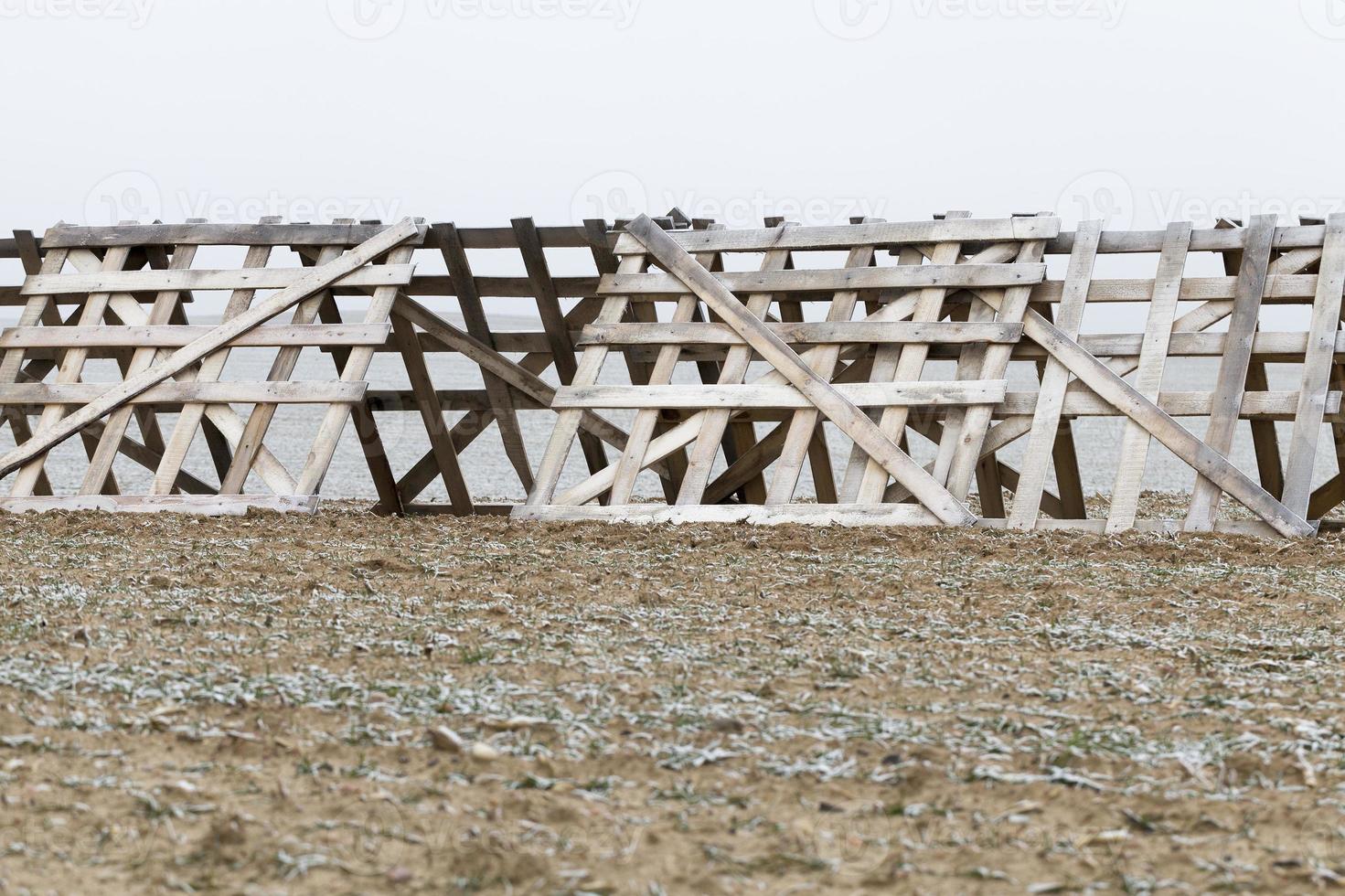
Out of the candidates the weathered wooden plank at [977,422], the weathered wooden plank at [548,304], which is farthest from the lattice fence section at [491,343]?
the weathered wooden plank at [977,422]

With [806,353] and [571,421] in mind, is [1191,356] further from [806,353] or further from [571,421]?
[571,421]

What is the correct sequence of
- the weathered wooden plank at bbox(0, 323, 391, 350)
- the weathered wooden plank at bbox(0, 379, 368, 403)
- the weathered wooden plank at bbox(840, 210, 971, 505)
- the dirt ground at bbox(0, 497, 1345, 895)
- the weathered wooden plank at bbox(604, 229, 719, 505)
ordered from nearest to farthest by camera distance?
the dirt ground at bbox(0, 497, 1345, 895) < the weathered wooden plank at bbox(840, 210, 971, 505) < the weathered wooden plank at bbox(604, 229, 719, 505) < the weathered wooden plank at bbox(0, 379, 368, 403) < the weathered wooden plank at bbox(0, 323, 391, 350)

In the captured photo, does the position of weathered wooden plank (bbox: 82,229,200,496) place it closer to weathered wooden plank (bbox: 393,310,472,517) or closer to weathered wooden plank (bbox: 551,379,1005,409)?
weathered wooden plank (bbox: 393,310,472,517)

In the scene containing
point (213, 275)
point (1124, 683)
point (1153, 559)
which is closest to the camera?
point (1124, 683)

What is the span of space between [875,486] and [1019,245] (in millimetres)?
2155

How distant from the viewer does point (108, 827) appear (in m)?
3.46

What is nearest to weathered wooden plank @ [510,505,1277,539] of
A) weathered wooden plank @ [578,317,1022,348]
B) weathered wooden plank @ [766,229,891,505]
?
weathered wooden plank @ [766,229,891,505]

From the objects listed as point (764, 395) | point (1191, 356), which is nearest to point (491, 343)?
point (764, 395)

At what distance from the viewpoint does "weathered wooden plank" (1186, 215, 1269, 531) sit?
9039 mm

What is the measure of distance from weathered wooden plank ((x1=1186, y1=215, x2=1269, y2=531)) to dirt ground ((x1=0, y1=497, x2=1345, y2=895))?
174cm

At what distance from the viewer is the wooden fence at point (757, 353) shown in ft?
30.2

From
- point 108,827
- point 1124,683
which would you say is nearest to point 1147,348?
point 1124,683

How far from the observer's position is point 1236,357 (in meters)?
9.25

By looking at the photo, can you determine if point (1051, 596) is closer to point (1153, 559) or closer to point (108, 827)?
point (1153, 559)
